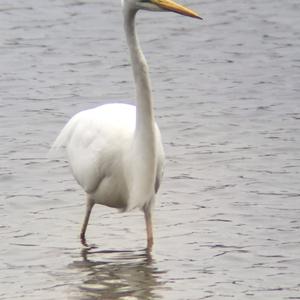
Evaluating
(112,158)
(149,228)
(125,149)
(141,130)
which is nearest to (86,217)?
(149,228)

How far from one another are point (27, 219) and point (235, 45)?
664cm

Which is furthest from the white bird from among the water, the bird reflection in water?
the water

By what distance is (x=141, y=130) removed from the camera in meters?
8.52

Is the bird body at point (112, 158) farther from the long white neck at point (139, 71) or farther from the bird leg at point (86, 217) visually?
the long white neck at point (139, 71)

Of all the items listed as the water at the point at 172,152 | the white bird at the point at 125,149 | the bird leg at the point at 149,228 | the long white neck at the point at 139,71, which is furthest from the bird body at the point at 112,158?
the water at the point at 172,152

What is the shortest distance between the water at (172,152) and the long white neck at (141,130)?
21.0 inches

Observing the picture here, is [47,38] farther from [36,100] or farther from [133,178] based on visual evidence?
[133,178]

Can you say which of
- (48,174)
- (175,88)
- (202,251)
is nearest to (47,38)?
(175,88)

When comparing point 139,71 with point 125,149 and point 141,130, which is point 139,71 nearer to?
point 141,130

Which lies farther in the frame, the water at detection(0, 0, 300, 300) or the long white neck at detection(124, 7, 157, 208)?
the water at detection(0, 0, 300, 300)

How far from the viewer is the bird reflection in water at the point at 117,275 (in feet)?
27.0

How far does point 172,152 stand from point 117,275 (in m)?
3.17

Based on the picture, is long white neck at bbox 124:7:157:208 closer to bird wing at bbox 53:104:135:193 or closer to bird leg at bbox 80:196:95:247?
bird wing at bbox 53:104:135:193

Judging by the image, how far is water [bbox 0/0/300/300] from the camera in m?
8.62
